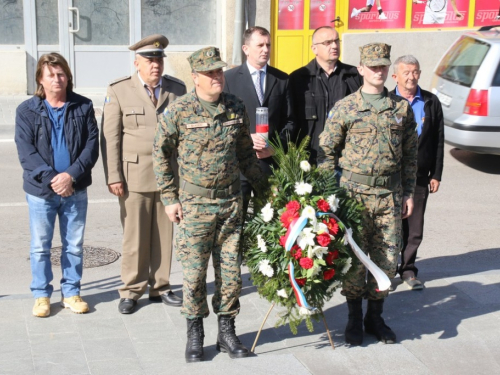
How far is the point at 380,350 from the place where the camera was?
18.6ft

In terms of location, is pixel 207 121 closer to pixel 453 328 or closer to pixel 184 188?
pixel 184 188

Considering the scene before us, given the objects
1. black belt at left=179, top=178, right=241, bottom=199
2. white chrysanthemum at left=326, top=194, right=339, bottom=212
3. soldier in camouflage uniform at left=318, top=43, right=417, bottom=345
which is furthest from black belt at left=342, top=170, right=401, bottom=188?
black belt at left=179, top=178, right=241, bottom=199

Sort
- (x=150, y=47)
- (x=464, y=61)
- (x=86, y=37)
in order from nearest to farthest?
(x=150, y=47), (x=464, y=61), (x=86, y=37)

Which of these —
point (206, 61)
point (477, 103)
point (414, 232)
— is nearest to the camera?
point (206, 61)

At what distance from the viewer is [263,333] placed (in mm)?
5957

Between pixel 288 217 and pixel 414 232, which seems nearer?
pixel 288 217

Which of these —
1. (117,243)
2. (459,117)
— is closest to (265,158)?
(117,243)

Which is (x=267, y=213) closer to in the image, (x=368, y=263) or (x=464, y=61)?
(x=368, y=263)

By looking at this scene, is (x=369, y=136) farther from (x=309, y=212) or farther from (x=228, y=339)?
Result: (x=228, y=339)

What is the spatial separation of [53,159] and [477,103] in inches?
276

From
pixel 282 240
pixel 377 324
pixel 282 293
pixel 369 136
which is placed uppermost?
pixel 369 136

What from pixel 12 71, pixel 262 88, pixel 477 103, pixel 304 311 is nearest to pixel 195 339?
pixel 304 311

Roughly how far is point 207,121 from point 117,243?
11.3 ft

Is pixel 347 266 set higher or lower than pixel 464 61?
lower
